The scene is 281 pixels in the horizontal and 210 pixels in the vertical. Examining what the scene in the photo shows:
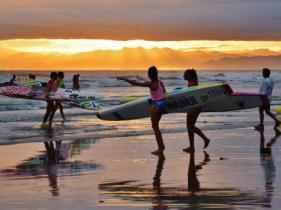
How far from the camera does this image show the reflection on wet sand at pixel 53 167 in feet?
33.1

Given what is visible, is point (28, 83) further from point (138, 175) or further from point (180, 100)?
point (138, 175)

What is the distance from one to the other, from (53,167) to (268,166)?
343cm

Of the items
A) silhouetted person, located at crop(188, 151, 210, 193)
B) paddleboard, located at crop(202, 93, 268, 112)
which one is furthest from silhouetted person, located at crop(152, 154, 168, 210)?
paddleboard, located at crop(202, 93, 268, 112)

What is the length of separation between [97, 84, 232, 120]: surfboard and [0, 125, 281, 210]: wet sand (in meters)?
0.81

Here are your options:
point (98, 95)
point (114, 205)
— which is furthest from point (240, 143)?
point (98, 95)

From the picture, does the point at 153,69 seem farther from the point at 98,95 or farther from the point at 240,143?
the point at 98,95

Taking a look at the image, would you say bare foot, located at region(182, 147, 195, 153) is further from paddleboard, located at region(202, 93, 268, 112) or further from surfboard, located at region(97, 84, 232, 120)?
paddleboard, located at region(202, 93, 268, 112)

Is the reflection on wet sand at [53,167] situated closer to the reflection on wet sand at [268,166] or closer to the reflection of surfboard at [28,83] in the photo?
the reflection on wet sand at [268,166]

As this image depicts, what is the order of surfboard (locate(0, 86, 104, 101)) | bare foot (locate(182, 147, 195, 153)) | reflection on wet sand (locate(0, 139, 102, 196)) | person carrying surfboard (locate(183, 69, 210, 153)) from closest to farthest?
Result: reflection on wet sand (locate(0, 139, 102, 196)), bare foot (locate(182, 147, 195, 153)), person carrying surfboard (locate(183, 69, 210, 153)), surfboard (locate(0, 86, 104, 101))

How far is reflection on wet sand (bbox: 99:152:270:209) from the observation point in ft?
25.3

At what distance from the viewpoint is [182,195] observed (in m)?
8.30

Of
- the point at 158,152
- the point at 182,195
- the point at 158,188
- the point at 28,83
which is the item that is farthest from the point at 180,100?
the point at 28,83

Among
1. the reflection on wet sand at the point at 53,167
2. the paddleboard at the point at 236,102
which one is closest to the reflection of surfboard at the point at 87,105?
the paddleboard at the point at 236,102

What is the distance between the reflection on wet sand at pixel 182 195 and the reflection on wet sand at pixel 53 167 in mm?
844
